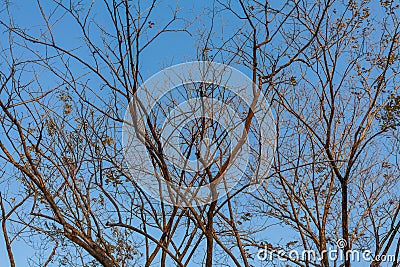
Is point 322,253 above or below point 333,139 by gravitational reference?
below

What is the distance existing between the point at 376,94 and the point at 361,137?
46 centimetres

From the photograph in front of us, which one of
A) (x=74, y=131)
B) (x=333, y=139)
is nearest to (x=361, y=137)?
(x=333, y=139)

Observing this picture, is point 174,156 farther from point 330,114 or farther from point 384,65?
point 384,65

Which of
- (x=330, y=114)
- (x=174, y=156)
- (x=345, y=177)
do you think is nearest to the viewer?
(x=174, y=156)

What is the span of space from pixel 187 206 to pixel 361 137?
1.82 metres

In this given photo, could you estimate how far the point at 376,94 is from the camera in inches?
189

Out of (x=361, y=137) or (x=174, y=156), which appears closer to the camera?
(x=174, y=156)

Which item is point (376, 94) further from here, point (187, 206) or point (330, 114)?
point (187, 206)

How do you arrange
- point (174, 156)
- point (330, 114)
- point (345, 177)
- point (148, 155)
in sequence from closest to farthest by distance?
point (148, 155) < point (174, 156) < point (345, 177) < point (330, 114)

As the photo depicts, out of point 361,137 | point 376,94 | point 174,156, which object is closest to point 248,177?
point 174,156

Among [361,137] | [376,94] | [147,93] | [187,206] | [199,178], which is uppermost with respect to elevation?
[376,94]
